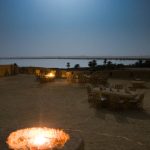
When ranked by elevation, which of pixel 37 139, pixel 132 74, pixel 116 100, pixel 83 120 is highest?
pixel 132 74

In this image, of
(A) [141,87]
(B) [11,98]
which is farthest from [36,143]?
(A) [141,87]

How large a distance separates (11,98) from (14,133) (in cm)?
795

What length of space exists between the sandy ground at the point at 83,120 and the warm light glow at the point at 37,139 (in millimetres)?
191

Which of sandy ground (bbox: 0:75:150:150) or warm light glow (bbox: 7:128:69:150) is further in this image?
sandy ground (bbox: 0:75:150:150)

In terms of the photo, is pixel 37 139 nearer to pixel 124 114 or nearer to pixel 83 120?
pixel 83 120

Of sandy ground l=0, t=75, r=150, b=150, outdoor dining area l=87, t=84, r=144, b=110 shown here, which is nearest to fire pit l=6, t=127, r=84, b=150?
sandy ground l=0, t=75, r=150, b=150

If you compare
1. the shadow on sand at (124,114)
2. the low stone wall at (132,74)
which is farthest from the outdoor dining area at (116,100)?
the low stone wall at (132,74)

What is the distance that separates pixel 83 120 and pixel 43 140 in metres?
4.09

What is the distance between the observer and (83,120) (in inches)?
313

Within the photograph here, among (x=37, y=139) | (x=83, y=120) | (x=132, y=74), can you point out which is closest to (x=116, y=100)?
(x=83, y=120)

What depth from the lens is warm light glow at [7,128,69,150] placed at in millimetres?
3739

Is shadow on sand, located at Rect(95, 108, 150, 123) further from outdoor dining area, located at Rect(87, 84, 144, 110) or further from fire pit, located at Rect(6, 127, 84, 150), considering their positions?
fire pit, located at Rect(6, 127, 84, 150)

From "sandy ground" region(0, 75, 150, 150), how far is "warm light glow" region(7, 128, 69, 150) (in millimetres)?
191

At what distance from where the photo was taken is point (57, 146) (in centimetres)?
375
